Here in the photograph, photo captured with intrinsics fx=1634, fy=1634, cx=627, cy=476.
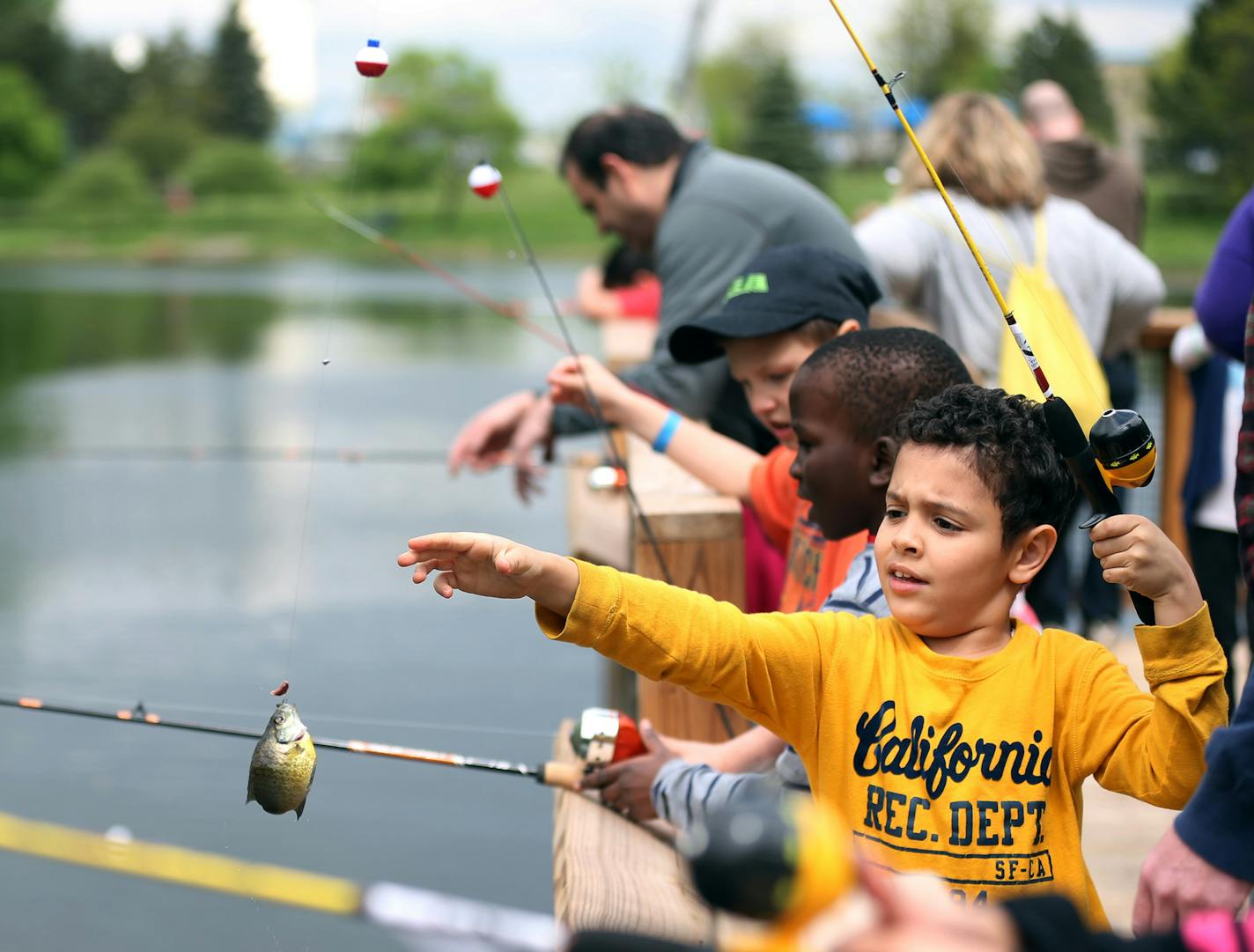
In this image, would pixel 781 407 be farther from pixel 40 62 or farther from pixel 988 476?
pixel 40 62

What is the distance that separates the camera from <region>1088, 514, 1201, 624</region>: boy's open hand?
176 cm

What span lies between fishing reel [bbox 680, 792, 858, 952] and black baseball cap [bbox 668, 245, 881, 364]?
185 cm

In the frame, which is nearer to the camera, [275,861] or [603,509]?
[275,861]

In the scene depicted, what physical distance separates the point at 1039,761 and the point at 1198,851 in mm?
245

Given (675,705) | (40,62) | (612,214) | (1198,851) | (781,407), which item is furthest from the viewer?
(40,62)

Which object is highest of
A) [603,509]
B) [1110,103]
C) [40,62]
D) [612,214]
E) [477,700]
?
[40,62]

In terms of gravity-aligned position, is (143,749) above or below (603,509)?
below

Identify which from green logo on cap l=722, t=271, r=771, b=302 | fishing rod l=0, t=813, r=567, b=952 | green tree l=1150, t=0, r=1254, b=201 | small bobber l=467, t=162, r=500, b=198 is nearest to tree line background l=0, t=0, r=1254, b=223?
green tree l=1150, t=0, r=1254, b=201

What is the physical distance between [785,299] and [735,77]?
102 feet

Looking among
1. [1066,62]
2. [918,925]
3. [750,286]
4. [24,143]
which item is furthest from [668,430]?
[24,143]

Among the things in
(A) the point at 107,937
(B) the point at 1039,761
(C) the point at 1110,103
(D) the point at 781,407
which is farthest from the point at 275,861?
(C) the point at 1110,103

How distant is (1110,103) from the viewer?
18.7m

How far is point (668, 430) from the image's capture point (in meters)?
3.23

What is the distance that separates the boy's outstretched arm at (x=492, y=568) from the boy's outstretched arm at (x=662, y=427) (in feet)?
4.22
